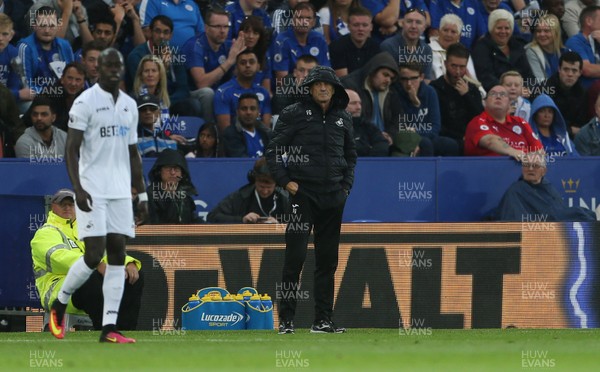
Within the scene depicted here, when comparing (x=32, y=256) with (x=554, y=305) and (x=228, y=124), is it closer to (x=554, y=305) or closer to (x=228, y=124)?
(x=228, y=124)

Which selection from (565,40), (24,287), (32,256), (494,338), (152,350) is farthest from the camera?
(565,40)

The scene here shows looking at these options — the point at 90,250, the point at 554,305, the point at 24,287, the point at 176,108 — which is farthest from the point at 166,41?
the point at 90,250

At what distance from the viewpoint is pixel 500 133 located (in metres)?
16.2

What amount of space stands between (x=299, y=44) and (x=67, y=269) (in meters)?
5.84

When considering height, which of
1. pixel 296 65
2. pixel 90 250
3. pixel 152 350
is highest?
pixel 296 65

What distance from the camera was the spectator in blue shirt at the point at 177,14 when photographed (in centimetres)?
1767

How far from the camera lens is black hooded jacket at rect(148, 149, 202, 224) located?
48.2 ft

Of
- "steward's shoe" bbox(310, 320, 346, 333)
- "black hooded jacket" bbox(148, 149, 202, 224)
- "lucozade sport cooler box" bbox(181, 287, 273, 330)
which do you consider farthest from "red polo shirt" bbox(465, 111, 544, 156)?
"steward's shoe" bbox(310, 320, 346, 333)

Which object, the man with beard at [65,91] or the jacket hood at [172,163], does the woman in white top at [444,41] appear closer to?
the jacket hood at [172,163]

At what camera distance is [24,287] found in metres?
14.0

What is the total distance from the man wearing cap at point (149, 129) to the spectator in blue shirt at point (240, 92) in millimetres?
1025

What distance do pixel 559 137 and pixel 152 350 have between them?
8348mm

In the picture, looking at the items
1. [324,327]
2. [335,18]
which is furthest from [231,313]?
[335,18]

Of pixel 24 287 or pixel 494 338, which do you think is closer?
pixel 494 338
